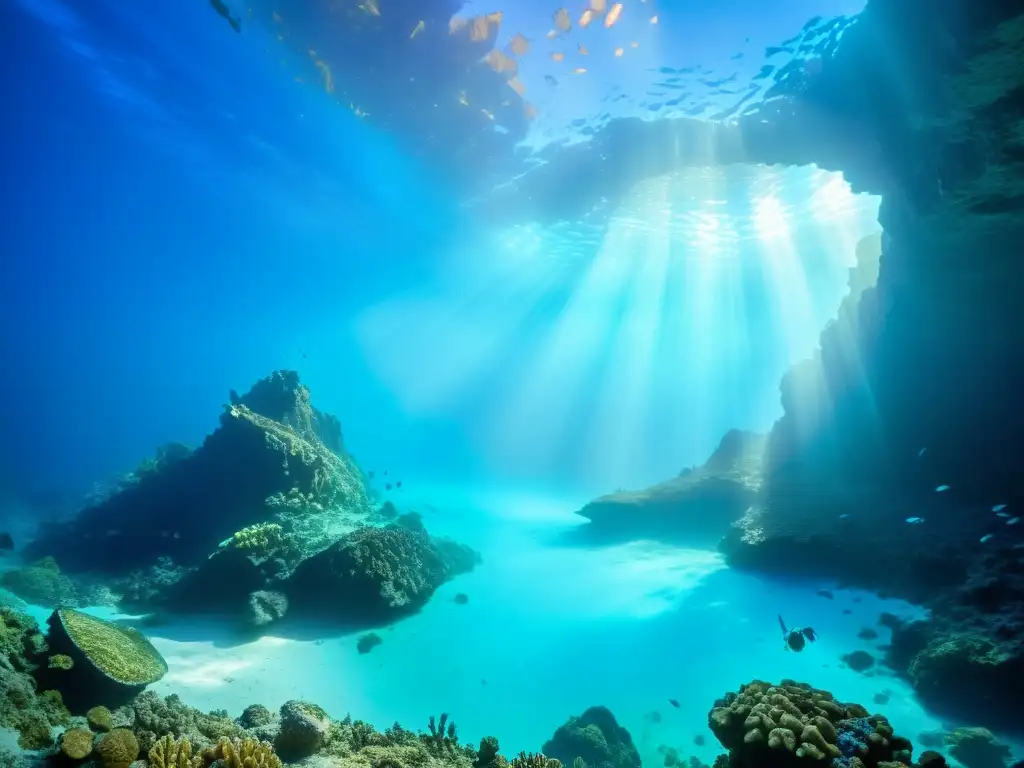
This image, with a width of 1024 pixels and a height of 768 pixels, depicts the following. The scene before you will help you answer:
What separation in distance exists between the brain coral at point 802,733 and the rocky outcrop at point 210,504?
12.9 m

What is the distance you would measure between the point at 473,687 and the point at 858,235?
3877 centimetres

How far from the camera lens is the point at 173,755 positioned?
15.6 feet

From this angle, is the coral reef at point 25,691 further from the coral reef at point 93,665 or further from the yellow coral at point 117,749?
the yellow coral at point 117,749

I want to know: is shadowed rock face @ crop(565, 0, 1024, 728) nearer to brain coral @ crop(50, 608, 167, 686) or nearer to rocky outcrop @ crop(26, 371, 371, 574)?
brain coral @ crop(50, 608, 167, 686)

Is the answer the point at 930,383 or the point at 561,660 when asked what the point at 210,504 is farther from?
the point at 930,383

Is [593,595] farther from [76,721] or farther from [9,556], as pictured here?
[9,556]

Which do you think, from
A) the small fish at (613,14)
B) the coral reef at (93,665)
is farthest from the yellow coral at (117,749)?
the small fish at (613,14)

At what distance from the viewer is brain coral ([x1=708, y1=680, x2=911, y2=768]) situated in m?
4.67

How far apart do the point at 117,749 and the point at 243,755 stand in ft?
4.09

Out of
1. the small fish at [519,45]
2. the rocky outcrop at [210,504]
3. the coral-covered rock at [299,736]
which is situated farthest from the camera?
the small fish at [519,45]

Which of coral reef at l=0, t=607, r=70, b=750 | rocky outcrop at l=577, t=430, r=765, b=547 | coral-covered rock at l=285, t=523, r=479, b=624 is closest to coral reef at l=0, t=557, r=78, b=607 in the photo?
coral-covered rock at l=285, t=523, r=479, b=624

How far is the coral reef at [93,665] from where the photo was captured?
22.2ft

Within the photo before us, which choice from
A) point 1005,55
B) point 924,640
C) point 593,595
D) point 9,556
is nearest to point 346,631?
point 593,595

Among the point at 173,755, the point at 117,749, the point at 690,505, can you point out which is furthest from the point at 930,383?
the point at 117,749
